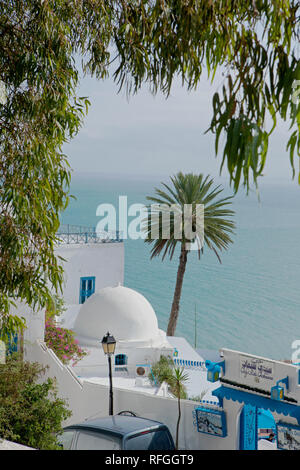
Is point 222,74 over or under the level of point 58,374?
over

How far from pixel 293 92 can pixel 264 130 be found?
278 mm

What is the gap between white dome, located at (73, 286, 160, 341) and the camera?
2019 centimetres

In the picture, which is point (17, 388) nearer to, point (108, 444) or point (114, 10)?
point (108, 444)

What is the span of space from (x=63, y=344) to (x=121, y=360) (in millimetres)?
2312

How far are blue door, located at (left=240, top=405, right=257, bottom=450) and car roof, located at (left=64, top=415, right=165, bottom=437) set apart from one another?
3125 millimetres

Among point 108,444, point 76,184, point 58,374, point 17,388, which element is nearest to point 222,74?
point 108,444

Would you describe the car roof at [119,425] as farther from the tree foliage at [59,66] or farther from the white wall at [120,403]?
the white wall at [120,403]

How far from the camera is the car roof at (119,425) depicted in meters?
7.05

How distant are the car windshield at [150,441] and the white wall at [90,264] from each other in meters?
19.3

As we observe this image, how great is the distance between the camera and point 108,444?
690 centimetres

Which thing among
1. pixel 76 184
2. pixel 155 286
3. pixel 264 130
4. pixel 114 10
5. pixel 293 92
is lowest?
pixel 155 286

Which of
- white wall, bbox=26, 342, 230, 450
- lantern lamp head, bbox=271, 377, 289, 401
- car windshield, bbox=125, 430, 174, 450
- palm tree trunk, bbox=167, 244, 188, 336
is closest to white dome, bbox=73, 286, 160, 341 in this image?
white wall, bbox=26, 342, 230, 450
